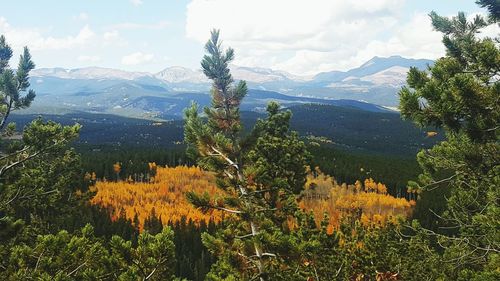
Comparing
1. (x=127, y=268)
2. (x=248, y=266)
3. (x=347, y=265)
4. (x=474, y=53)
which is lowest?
(x=347, y=265)

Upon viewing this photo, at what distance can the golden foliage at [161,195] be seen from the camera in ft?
246

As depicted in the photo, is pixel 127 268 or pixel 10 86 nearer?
pixel 127 268

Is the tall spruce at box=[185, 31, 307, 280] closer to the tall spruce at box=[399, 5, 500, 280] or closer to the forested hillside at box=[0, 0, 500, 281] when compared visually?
the forested hillside at box=[0, 0, 500, 281]

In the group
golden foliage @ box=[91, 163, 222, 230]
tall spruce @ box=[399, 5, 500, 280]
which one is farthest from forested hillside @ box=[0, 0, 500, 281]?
golden foliage @ box=[91, 163, 222, 230]

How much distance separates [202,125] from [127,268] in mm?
4482

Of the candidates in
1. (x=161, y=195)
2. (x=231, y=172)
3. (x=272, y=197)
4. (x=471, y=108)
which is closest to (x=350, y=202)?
(x=161, y=195)

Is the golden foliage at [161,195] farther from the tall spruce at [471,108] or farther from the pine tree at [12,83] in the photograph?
Answer: the tall spruce at [471,108]

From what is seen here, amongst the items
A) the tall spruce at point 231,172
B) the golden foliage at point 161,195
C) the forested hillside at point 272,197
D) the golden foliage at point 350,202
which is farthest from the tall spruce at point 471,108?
the golden foliage at point 350,202

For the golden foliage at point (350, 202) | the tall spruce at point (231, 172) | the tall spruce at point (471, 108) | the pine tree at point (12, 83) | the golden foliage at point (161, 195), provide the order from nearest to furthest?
the tall spruce at point (471, 108) < the tall spruce at point (231, 172) < the pine tree at point (12, 83) < the golden foliage at point (350, 202) < the golden foliage at point (161, 195)

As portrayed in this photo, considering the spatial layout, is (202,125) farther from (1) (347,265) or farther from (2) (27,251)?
(1) (347,265)

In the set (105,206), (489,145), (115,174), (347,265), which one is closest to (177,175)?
(115,174)

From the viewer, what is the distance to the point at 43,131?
1614 cm

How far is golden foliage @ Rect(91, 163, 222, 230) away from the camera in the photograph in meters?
75.1

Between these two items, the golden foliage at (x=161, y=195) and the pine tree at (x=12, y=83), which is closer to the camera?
the pine tree at (x=12, y=83)
